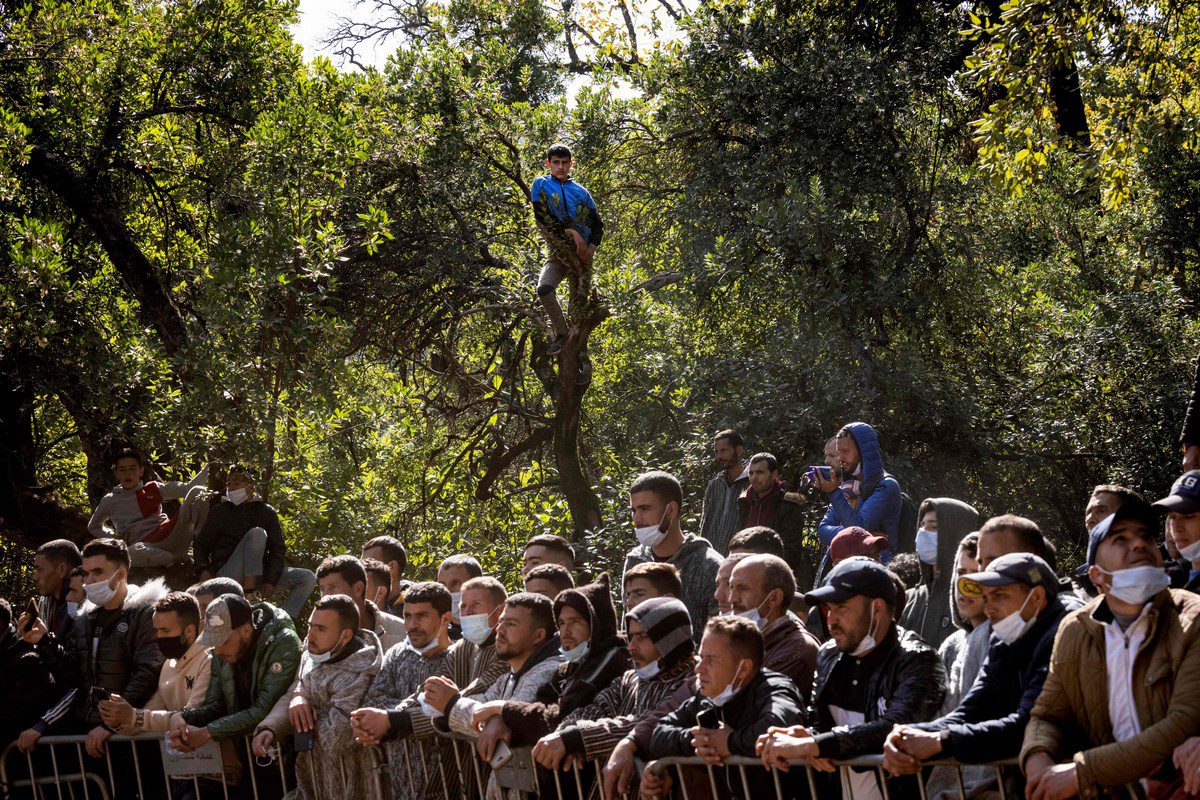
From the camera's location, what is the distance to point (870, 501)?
24.5 ft

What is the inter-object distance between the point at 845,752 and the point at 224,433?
6186mm

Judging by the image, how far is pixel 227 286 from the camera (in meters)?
9.39

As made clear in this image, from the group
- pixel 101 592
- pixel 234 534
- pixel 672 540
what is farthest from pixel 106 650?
pixel 672 540

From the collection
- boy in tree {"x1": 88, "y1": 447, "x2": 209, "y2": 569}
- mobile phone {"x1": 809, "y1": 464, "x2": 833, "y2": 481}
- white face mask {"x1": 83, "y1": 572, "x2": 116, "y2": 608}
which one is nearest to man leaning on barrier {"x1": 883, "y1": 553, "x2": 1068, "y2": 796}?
mobile phone {"x1": 809, "y1": 464, "x2": 833, "y2": 481}

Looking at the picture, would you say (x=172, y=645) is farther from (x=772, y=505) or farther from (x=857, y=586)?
(x=857, y=586)

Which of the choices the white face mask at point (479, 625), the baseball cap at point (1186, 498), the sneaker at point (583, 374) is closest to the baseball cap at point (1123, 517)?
the baseball cap at point (1186, 498)

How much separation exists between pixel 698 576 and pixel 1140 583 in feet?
9.95

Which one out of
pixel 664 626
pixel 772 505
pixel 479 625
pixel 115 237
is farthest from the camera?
pixel 115 237

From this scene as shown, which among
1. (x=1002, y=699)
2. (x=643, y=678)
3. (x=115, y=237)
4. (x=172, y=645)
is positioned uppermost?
(x=115, y=237)

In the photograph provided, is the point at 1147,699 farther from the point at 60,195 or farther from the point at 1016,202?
the point at 1016,202

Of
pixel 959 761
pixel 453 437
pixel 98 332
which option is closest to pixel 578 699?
pixel 959 761

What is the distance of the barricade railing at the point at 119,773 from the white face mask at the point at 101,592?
0.82m

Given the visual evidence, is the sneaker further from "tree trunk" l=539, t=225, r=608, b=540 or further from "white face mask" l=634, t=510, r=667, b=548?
"white face mask" l=634, t=510, r=667, b=548

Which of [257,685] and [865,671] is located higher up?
[257,685]
